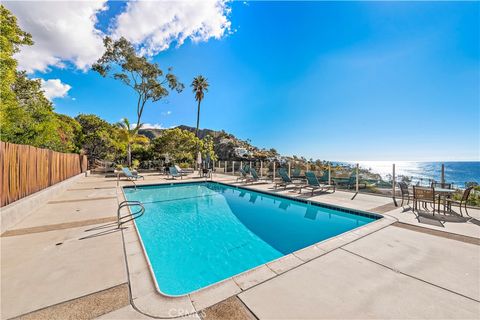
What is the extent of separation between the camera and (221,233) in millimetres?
4809

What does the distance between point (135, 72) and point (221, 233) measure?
2160 cm

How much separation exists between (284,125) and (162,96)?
17126 millimetres

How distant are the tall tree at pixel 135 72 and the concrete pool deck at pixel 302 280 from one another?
732 inches

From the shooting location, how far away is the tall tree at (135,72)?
1884 centimetres

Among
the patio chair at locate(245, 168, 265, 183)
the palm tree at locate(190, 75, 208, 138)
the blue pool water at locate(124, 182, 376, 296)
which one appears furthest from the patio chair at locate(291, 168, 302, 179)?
the palm tree at locate(190, 75, 208, 138)

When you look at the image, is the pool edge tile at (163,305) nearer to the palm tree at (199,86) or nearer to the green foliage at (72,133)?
Result: the green foliage at (72,133)

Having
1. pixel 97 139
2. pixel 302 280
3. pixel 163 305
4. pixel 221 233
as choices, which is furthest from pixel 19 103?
pixel 302 280

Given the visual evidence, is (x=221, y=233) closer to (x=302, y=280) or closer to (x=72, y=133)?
(x=302, y=280)

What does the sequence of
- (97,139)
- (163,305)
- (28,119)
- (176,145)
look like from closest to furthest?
(163,305)
(28,119)
(176,145)
(97,139)

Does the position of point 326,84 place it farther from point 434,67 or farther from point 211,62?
point 211,62

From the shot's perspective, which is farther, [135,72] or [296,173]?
[135,72]

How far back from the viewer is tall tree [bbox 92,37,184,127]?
18.8 m

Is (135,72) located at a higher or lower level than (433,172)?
higher

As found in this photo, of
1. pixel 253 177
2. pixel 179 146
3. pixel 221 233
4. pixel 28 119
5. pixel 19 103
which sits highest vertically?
pixel 19 103
